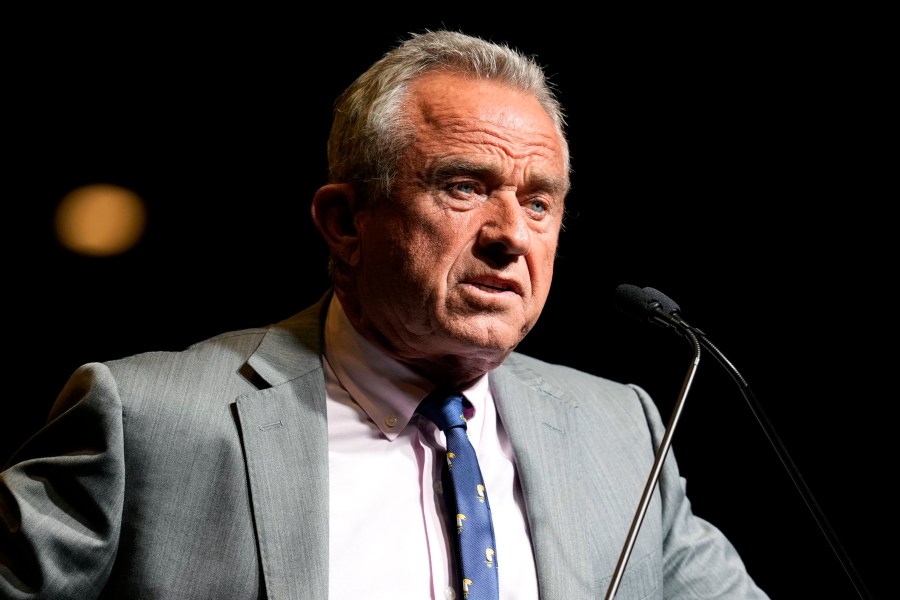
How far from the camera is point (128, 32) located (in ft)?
8.48

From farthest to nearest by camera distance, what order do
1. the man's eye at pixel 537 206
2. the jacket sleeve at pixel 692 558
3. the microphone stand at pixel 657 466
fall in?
the jacket sleeve at pixel 692 558 → the man's eye at pixel 537 206 → the microphone stand at pixel 657 466

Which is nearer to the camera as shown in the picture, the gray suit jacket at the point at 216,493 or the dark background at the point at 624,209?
the gray suit jacket at the point at 216,493

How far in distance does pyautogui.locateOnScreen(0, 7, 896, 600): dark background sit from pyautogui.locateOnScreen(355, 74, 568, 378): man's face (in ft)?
2.48

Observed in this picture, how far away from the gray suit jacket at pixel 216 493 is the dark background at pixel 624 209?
0.61 m

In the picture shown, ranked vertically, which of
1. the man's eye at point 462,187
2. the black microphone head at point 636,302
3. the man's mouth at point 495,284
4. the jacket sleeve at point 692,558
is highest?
the man's eye at point 462,187

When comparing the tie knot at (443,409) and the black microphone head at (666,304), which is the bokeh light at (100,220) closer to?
the tie knot at (443,409)

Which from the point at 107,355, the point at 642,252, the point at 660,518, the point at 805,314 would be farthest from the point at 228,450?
the point at 805,314

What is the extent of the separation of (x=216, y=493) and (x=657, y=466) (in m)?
0.86

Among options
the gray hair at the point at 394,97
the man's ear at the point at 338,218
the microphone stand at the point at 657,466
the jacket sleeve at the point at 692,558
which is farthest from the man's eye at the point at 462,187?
the jacket sleeve at the point at 692,558

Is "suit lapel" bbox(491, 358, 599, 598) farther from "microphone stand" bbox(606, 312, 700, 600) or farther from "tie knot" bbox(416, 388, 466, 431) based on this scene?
"microphone stand" bbox(606, 312, 700, 600)

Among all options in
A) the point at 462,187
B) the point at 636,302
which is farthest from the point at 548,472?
the point at 462,187

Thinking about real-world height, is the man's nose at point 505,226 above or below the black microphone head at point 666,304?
above

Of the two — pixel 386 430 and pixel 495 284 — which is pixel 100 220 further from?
pixel 495 284

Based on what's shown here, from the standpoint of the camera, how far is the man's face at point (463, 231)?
1.97 metres
